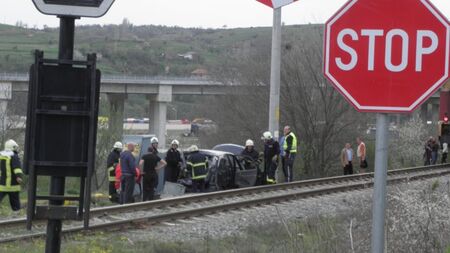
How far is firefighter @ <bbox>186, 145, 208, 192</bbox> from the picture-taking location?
66.5 feet

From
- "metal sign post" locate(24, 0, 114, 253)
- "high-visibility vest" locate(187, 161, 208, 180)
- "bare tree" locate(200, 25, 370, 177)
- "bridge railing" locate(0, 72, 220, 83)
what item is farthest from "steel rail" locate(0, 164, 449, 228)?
"bridge railing" locate(0, 72, 220, 83)

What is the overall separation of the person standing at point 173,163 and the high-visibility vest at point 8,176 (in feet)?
17.2

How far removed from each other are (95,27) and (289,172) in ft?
472

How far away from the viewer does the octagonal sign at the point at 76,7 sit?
4535 mm

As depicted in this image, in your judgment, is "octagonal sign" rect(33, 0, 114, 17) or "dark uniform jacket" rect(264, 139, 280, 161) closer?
"octagonal sign" rect(33, 0, 114, 17)

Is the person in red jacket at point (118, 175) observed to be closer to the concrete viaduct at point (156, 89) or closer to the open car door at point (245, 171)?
the open car door at point (245, 171)

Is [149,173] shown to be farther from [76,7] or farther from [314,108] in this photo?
[314,108]

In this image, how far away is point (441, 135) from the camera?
40.2 m

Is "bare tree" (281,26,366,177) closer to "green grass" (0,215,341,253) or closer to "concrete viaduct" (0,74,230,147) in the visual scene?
"concrete viaduct" (0,74,230,147)

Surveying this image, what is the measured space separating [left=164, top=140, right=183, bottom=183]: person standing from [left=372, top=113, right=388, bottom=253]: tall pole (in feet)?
53.4

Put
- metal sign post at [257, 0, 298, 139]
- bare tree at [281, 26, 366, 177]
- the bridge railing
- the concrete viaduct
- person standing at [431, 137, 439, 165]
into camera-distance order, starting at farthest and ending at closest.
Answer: the concrete viaduct, the bridge railing, bare tree at [281, 26, 366, 177], person standing at [431, 137, 439, 165], metal sign post at [257, 0, 298, 139]

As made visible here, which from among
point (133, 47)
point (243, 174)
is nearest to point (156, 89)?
point (133, 47)

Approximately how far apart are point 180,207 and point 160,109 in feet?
217

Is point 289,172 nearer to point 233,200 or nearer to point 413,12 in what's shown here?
point 233,200
